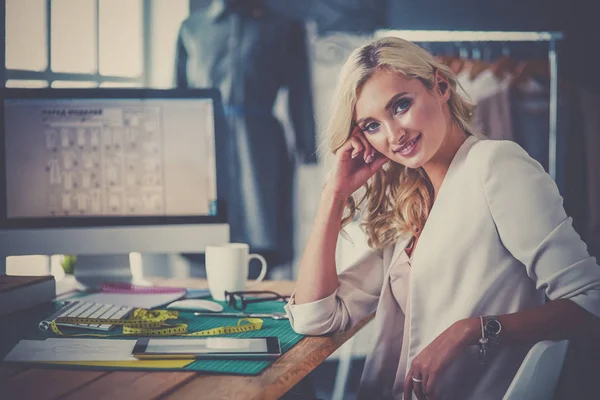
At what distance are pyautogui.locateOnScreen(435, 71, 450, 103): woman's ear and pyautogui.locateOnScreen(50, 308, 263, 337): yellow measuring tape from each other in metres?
0.58

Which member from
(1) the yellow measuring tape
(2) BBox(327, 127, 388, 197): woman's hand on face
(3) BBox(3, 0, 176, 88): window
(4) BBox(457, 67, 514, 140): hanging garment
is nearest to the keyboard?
(1) the yellow measuring tape

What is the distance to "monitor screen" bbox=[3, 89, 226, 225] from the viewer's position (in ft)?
5.08

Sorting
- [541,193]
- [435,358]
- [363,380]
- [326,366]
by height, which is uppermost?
[541,193]

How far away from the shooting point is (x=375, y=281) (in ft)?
4.54

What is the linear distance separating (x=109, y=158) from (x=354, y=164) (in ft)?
2.00

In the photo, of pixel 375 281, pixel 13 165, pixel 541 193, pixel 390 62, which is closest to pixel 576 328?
pixel 541 193

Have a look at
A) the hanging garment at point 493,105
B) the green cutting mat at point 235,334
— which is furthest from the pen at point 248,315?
the hanging garment at point 493,105

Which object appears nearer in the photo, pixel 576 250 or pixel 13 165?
pixel 576 250

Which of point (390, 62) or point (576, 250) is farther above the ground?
point (390, 62)

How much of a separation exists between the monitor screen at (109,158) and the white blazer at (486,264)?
48cm

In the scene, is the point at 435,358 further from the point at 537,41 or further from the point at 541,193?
the point at 537,41

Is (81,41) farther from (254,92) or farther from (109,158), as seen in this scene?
(109,158)

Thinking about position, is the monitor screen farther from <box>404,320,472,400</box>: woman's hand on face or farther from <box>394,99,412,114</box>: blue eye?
<box>404,320,472,400</box>: woman's hand on face

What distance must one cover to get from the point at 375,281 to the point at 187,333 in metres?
0.45
